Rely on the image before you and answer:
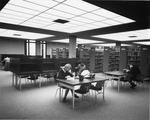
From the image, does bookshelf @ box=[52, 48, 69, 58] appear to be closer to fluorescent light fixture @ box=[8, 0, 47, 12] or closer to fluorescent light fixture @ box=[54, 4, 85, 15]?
fluorescent light fixture @ box=[54, 4, 85, 15]

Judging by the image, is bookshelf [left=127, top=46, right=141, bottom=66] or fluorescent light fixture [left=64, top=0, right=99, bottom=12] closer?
fluorescent light fixture [left=64, top=0, right=99, bottom=12]

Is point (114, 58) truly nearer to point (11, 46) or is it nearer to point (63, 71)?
point (63, 71)

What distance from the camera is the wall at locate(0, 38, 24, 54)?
13250mm

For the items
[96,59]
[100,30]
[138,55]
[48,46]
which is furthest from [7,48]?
[138,55]

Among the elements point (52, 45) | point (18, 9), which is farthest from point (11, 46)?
point (18, 9)

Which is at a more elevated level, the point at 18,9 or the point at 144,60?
the point at 18,9

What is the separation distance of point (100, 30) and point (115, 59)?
4284mm

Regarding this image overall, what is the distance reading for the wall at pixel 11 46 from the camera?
13.2 metres

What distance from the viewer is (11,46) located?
13766mm

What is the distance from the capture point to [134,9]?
3.96m

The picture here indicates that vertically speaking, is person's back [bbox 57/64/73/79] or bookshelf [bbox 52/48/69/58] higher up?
bookshelf [bbox 52/48/69/58]

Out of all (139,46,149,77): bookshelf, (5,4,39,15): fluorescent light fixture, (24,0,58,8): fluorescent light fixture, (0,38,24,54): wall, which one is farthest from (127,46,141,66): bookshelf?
(0,38,24,54): wall

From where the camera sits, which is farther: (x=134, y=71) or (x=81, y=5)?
(x=134, y=71)

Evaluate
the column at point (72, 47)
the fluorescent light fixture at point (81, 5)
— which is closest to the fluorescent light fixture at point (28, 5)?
the fluorescent light fixture at point (81, 5)
